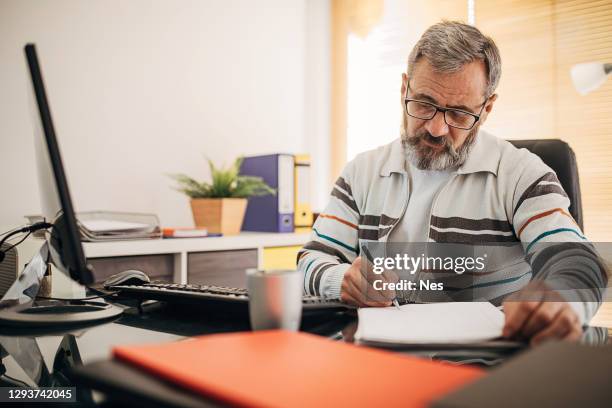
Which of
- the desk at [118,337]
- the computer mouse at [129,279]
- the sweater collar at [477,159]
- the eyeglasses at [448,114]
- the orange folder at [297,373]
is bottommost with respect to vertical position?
the desk at [118,337]

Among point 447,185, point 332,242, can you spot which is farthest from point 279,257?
point 447,185

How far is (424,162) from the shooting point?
1357 mm

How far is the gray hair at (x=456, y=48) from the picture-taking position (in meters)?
1.25

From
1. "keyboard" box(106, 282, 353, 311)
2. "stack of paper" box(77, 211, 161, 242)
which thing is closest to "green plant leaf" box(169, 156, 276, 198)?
"stack of paper" box(77, 211, 161, 242)

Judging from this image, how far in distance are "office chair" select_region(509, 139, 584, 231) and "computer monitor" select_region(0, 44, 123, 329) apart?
3.66 ft

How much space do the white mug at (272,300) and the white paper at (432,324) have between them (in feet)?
0.32

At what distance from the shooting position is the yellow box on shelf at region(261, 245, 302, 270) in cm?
222

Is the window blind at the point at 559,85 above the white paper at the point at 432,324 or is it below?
above

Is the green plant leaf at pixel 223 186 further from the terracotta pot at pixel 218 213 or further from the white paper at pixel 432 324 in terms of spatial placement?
the white paper at pixel 432 324

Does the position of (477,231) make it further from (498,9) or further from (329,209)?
(498,9)

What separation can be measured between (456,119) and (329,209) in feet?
1.43

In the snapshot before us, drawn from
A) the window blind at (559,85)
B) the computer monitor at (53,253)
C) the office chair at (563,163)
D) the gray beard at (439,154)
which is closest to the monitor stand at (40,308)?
the computer monitor at (53,253)

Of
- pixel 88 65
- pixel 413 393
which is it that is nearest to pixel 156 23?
pixel 88 65

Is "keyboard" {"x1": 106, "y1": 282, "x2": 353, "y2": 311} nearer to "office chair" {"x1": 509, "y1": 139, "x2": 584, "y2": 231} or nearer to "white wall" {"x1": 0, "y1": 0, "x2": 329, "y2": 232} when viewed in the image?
"office chair" {"x1": 509, "y1": 139, "x2": 584, "y2": 231}
